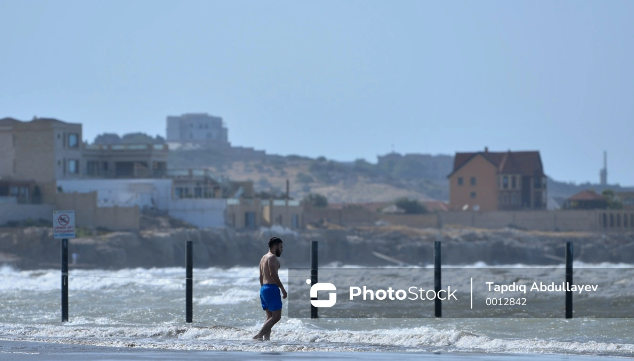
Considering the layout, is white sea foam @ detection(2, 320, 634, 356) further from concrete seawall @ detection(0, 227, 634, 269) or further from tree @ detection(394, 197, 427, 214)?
tree @ detection(394, 197, 427, 214)

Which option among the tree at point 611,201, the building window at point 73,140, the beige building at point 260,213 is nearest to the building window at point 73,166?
the building window at point 73,140

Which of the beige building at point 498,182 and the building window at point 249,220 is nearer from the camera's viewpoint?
the building window at point 249,220

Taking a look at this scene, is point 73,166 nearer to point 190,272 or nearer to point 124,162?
point 124,162

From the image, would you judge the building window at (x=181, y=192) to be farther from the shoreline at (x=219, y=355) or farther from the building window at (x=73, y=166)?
the shoreline at (x=219, y=355)

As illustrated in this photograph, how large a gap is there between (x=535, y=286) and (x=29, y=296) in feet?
48.2

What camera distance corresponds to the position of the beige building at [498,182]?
354 ft

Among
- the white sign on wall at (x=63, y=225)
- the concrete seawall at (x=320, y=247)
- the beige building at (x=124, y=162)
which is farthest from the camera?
the beige building at (x=124, y=162)

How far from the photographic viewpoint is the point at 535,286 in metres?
32.1

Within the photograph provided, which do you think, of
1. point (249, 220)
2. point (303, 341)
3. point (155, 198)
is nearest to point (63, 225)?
point (303, 341)

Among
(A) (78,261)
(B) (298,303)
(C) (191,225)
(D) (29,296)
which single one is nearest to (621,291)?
(B) (298,303)

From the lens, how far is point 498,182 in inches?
4225

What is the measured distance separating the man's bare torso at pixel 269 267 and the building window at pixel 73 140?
65.6 m

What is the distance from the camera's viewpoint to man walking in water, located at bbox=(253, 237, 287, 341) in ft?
52.0

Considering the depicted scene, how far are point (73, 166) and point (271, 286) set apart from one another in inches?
2599
